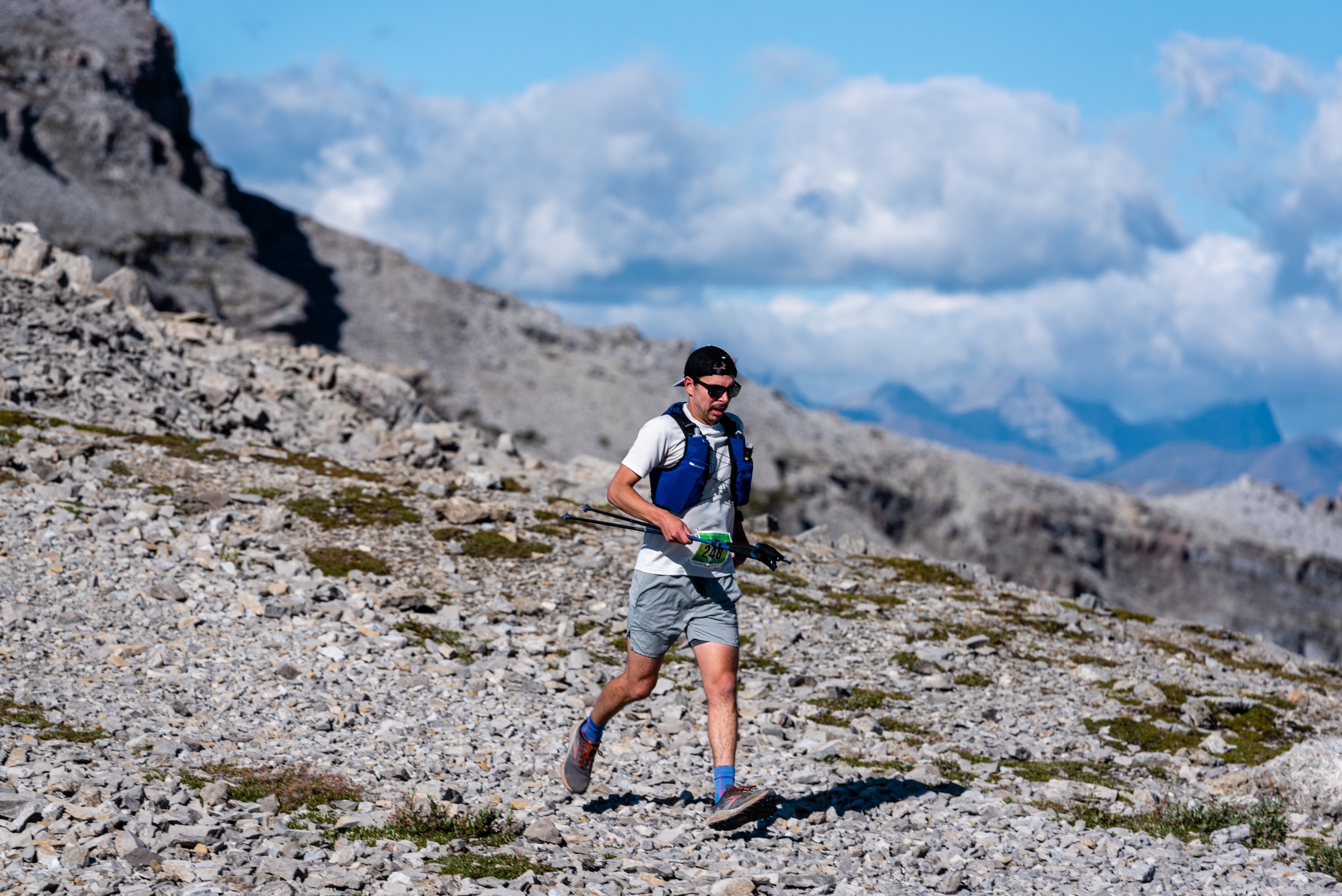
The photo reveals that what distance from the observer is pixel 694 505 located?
925 cm

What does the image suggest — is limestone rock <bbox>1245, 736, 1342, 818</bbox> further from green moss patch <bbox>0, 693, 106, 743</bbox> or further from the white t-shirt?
green moss patch <bbox>0, 693, 106, 743</bbox>

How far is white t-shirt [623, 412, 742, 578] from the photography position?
905 centimetres

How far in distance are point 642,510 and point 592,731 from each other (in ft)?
8.32

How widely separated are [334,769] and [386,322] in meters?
111

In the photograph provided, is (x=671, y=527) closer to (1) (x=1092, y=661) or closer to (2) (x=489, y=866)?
(2) (x=489, y=866)

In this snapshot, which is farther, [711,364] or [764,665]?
[764,665]

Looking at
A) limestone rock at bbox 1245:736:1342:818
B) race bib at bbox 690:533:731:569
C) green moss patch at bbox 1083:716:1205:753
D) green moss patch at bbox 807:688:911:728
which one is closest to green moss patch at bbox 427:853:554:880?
race bib at bbox 690:533:731:569

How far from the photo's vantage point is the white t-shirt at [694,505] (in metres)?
9.05

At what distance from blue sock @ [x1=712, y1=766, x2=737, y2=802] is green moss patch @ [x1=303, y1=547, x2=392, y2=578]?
409 inches

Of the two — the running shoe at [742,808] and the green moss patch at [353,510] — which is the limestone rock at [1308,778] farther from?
the green moss patch at [353,510]

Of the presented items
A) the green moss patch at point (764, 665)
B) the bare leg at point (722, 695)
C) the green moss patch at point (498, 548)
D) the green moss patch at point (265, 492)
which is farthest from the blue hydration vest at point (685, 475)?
the green moss patch at point (265, 492)

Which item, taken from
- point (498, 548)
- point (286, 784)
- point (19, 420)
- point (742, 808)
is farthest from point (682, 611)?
point (19, 420)

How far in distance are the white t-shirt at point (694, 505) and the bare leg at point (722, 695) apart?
691 millimetres

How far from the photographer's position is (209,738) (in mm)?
10711
